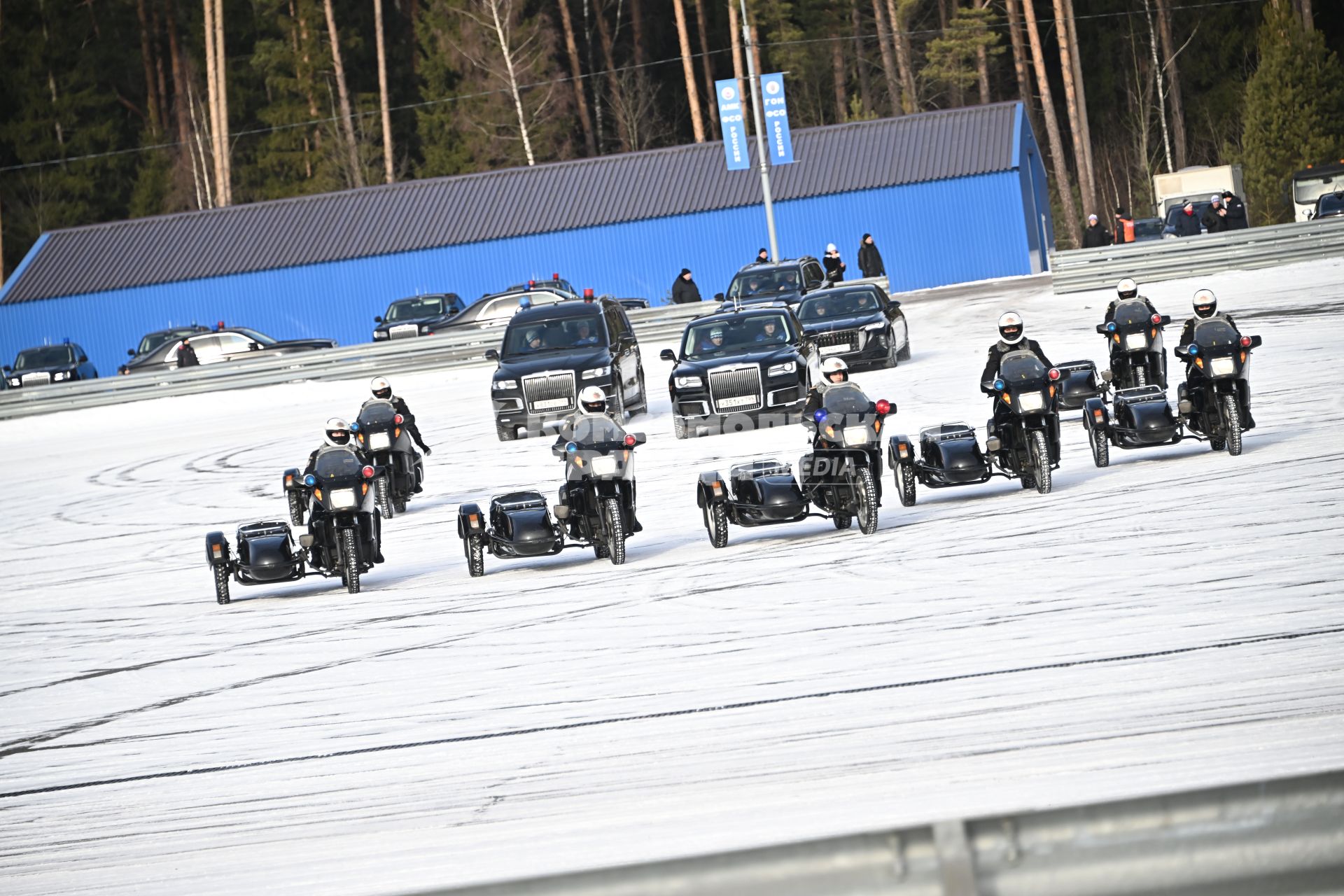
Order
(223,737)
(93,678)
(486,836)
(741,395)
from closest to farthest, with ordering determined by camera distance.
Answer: (486,836), (223,737), (93,678), (741,395)

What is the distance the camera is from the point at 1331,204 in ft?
139

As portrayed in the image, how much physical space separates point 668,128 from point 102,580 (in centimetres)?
6713

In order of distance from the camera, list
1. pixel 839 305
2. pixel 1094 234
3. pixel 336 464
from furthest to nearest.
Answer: pixel 1094 234
pixel 839 305
pixel 336 464

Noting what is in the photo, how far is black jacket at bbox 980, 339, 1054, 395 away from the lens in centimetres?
1519

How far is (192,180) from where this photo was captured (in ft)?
284

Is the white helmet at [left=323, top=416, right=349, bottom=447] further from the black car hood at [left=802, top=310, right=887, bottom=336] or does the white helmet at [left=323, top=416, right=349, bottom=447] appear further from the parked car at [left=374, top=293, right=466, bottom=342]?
the parked car at [left=374, top=293, right=466, bottom=342]

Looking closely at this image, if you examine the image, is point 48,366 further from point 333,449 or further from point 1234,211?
point 333,449

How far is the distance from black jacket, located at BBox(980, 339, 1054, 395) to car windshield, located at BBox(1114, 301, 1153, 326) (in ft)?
10.2

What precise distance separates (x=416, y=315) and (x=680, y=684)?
38123mm

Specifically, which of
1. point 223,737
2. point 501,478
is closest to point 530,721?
point 223,737

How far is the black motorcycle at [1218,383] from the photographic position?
15109 millimetres

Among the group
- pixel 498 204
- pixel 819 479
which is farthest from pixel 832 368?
pixel 498 204

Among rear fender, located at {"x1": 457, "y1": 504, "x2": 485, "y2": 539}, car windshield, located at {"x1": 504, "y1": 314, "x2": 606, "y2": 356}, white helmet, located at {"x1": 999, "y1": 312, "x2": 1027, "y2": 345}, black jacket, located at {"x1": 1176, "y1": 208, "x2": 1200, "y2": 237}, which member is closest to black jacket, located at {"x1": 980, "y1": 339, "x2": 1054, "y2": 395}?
white helmet, located at {"x1": 999, "y1": 312, "x2": 1027, "y2": 345}

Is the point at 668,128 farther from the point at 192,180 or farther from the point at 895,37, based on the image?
the point at 192,180
